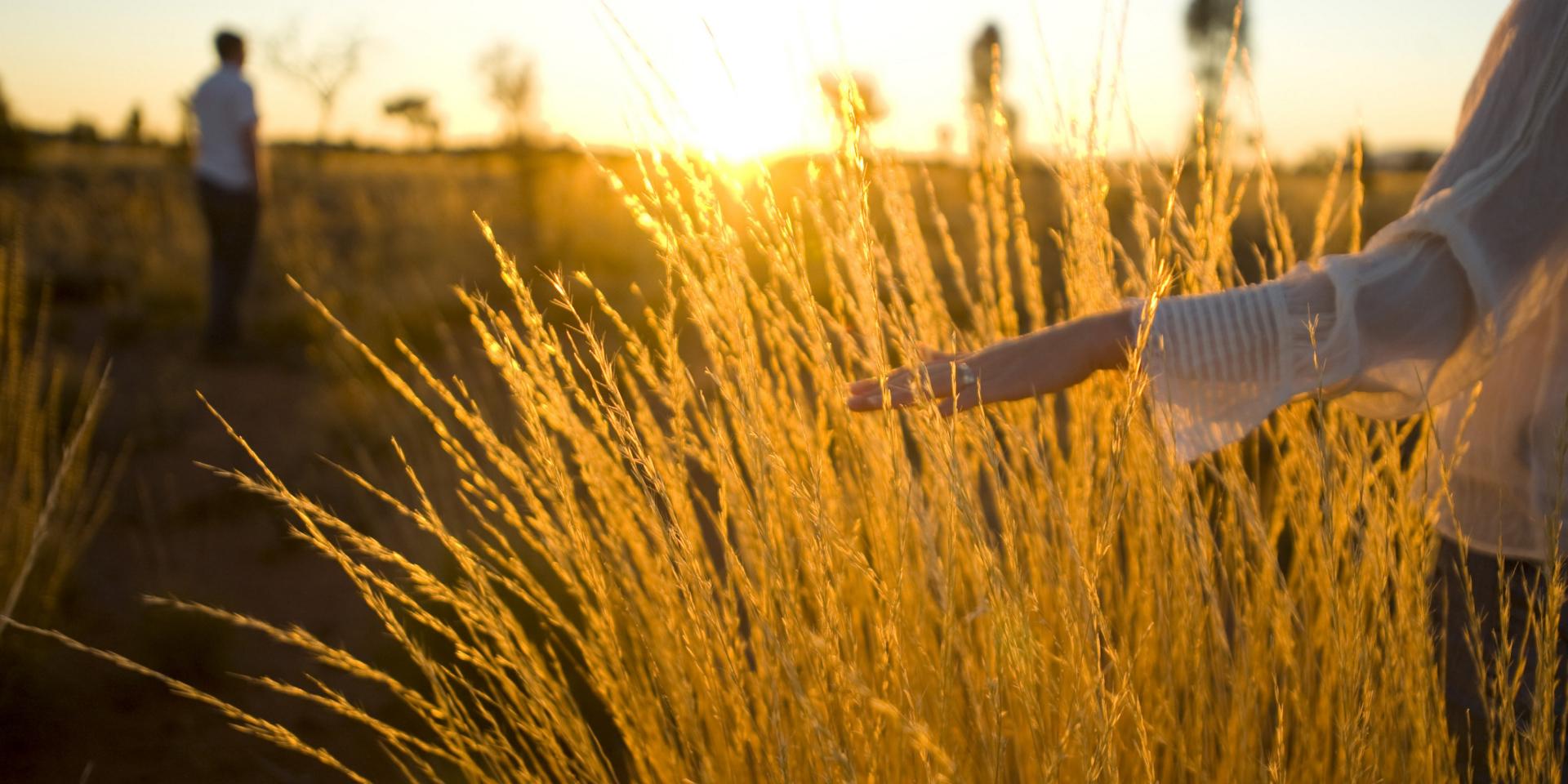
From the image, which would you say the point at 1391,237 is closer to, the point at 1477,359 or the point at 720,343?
the point at 1477,359

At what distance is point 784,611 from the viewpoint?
102 centimetres

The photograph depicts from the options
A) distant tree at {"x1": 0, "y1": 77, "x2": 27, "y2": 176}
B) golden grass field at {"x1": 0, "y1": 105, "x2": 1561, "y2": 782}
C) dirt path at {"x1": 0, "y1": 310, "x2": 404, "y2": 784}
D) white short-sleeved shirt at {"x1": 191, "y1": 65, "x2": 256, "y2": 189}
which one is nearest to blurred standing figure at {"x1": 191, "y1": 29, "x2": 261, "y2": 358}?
white short-sleeved shirt at {"x1": 191, "y1": 65, "x2": 256, "y2": 189}

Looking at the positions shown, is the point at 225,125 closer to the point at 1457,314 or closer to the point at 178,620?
the point at 178,620

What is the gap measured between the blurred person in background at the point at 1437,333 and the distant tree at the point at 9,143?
22.6 m

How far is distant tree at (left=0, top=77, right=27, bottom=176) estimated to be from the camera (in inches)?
705

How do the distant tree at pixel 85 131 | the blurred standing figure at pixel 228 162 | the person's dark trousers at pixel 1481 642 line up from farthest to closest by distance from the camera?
the distant tree at pixel 85 131
the blurred standing figure at pixel 228 162
the person's dark trousers at pixel 1481 642

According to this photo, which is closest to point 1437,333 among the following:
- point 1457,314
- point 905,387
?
point 1457,314

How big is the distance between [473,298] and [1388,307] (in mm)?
972

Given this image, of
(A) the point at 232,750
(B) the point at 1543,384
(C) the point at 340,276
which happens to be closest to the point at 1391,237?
(B) the point at 1543,384

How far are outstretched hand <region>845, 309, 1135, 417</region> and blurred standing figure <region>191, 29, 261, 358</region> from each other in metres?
5.85

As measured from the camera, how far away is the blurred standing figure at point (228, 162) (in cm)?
562

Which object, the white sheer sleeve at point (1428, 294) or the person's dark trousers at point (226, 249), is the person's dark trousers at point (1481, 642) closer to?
the white sheer sleeve at point (1428, 294)

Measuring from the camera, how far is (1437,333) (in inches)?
40.1

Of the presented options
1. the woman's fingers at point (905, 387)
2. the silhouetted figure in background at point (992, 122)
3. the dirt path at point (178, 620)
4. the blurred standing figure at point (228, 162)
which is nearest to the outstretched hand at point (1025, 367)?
the woman's fingers at point (905, 387)
